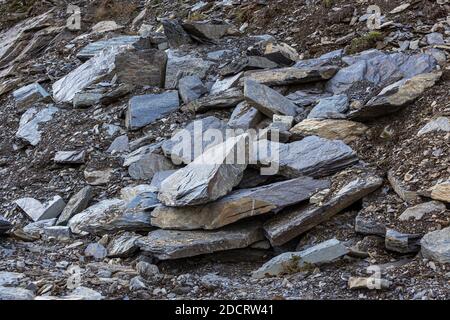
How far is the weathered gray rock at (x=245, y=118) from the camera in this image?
938cm

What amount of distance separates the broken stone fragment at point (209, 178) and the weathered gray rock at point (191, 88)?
2.85 metres

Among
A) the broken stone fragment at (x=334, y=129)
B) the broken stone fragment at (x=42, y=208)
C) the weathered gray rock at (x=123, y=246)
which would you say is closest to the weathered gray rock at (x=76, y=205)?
the broken stone fragment at (x=42, y=208)

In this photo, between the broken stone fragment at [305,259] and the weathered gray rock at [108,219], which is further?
the weathered gray rock at [108,219]

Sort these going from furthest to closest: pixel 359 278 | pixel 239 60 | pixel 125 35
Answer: pixel 125 35
pixel 239 60
pixel 359 278

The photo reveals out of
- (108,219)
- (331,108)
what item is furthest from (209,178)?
(331,108)

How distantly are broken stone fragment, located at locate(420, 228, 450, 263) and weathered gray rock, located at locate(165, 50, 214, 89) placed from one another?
5.66 m

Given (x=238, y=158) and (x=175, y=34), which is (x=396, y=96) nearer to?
(x=238, y=158)

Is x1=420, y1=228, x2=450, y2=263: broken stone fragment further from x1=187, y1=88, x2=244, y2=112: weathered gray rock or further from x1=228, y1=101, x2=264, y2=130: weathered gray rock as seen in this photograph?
x1=187, y1=88, x2=244, y2=112: weathered gray rock

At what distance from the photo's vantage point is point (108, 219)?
8312mm

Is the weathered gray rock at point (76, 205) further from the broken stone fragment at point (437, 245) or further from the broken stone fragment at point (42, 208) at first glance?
the broken stone fragment at point (437, 245)
